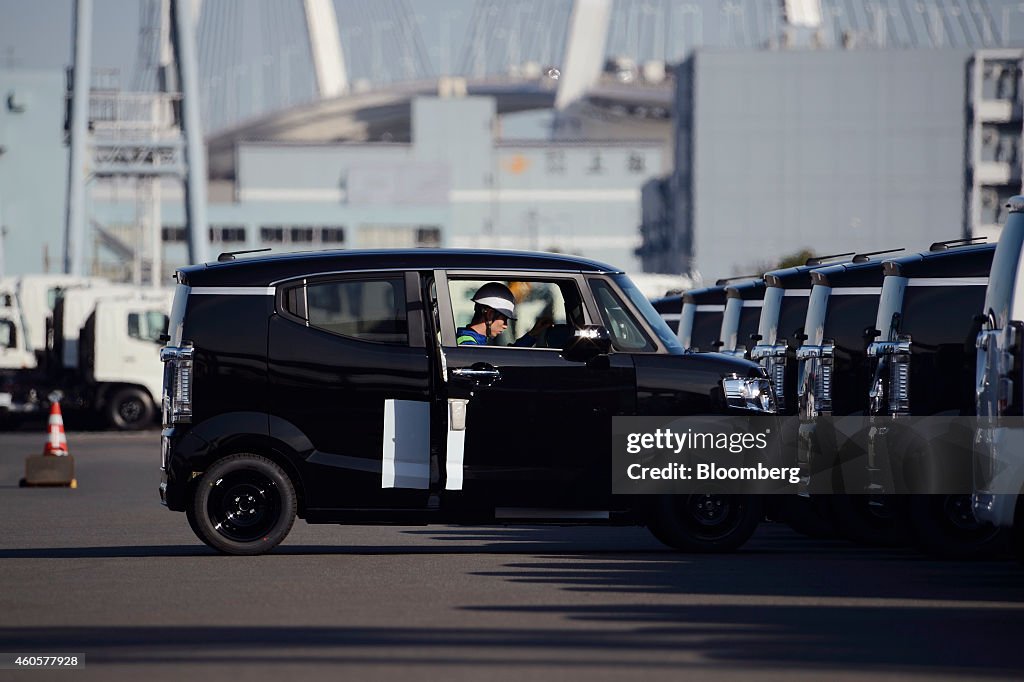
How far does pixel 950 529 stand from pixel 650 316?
2352 millimetres

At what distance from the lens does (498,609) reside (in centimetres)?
929

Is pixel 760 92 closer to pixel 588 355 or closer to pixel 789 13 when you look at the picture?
pixel 789 13

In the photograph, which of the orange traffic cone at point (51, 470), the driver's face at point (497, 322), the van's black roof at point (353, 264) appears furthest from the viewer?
the orange traffic cone at point (51, 470)

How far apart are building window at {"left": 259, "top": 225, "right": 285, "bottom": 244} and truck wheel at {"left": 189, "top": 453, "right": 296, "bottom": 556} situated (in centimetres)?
12686

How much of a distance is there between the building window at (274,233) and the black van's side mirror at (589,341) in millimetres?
127257

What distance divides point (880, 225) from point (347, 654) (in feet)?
376

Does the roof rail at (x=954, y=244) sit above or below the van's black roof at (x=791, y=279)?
above

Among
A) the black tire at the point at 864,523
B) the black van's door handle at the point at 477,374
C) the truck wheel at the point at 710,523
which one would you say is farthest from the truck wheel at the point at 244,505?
the black tire at the point at 864,523

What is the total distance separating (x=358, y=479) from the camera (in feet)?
38.3

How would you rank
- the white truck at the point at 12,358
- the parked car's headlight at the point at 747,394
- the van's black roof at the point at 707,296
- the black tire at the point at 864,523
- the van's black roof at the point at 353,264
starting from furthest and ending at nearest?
the white truck at the point at 12,358, the van's black roof at the point at 707,296, the black tire at the point at 864,523, the parked car's headlight at the point at 747,394, the van's black roof at the point at 353,264

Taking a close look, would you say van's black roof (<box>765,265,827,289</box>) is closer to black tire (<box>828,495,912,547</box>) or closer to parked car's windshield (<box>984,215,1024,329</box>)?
black tire (<box>828,495,912,547</box>)

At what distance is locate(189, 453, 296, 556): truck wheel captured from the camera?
11734mm

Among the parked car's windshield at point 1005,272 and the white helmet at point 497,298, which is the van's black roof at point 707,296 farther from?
the parked car's windshield at point 1005,272

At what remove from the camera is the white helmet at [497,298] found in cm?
1205
